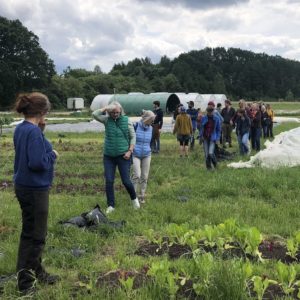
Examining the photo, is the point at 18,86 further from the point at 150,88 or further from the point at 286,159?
the point at 286,159

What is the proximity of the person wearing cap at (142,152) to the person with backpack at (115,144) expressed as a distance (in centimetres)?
84

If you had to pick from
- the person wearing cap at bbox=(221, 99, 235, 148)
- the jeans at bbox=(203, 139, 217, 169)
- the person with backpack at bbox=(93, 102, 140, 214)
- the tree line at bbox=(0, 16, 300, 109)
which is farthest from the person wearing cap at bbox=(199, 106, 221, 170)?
the tree line at bbox=(0, 16, 300, 109)

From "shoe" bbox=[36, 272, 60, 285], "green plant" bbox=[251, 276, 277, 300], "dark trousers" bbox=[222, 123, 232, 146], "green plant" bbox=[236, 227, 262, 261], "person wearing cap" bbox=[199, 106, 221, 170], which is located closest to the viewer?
"green plant" bbox=[251, 276, 277, 300]

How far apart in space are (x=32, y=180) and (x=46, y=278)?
99 cm

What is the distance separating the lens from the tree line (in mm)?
81938

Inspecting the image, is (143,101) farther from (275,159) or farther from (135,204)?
(135,204)

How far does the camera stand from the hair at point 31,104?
4664mm

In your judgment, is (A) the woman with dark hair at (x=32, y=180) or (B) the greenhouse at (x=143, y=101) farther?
(B) the greenhouse at (x=143, y=101)

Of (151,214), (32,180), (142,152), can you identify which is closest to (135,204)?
(151,214)

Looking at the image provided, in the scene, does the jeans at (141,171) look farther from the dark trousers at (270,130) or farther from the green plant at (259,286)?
A: the dark trousers at (270,130)

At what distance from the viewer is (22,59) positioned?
83562 mm

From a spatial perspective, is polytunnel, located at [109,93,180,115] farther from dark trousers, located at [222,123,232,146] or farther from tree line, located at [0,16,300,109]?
dark trousers, located at [222,123,232,146]

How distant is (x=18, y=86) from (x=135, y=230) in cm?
7838

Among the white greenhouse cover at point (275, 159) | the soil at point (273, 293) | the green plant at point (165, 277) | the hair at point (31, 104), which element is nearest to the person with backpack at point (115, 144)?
the hair at point (31, 104)
